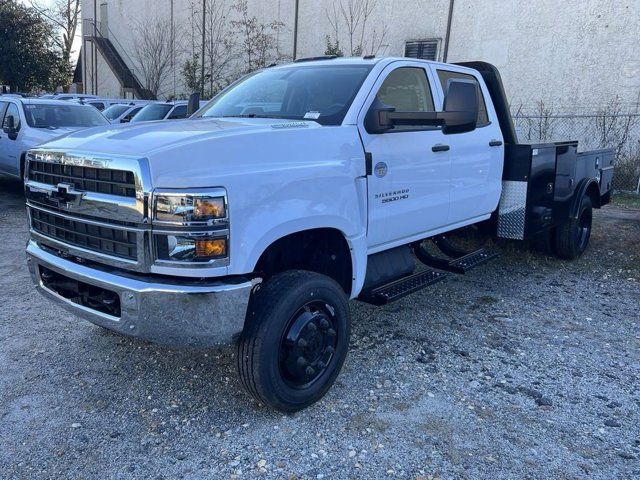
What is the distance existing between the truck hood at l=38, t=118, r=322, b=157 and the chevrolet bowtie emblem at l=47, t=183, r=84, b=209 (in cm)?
22

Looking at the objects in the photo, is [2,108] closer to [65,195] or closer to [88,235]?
[65,195]

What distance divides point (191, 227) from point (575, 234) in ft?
17.9

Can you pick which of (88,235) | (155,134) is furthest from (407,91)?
→ (88,235)

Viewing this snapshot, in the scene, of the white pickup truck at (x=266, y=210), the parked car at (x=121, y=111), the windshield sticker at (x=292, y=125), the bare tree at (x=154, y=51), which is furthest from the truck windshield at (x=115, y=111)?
the windshield sticker at (x=292, y=125)

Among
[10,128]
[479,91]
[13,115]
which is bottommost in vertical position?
[10,128]

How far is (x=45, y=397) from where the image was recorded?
139 inches

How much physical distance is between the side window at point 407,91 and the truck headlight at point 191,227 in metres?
1.80

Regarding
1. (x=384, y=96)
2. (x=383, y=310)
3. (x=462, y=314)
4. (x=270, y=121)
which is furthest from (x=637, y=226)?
(x=270, y=121)

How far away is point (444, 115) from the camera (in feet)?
12.4

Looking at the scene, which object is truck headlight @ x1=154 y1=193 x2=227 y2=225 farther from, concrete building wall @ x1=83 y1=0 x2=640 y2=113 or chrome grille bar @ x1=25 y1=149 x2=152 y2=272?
concrete building wall @ x1=83 y1=0 x2=640 y2=113

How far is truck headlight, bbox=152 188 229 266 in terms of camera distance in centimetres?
276

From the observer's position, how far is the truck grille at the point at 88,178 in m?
2.87

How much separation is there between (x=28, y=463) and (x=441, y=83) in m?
3.96

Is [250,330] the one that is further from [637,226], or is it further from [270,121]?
[637,226]
